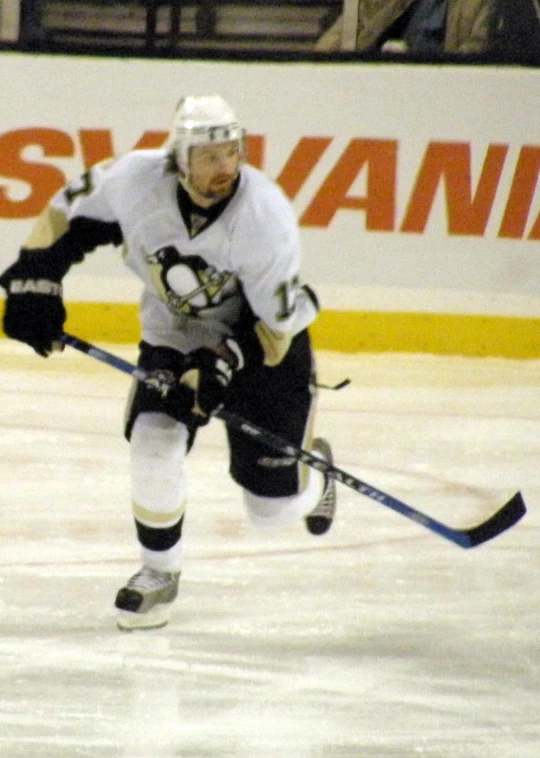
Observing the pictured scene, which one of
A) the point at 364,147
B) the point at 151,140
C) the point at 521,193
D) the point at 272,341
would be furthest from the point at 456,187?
the point at 272,341

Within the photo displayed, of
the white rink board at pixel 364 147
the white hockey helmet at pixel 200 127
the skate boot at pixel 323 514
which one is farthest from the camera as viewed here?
the white rink board at pixel 364 147

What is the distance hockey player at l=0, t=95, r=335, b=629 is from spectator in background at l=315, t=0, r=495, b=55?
2.16 meters

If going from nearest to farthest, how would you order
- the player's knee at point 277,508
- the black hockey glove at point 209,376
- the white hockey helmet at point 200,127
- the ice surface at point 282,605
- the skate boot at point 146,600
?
the ice surface at point 282,605, the white hockey helmet at point 200,127, the black hockey glove at point 209,376, the skate boot at point 146,600, the player's knee at point 277,508

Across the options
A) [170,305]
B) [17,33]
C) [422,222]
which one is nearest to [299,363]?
[170,305]

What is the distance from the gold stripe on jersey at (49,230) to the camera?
235 cm

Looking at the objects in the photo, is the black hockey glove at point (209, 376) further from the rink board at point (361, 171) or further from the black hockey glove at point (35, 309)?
the rink board at point (361, 171)

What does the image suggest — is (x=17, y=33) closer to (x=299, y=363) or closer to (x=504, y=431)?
(x=504, y=431)

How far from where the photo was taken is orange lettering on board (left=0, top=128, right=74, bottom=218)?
4410 millimetres

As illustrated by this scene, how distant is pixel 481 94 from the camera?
4.40m

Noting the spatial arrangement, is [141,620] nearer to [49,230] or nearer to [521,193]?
[49,230]

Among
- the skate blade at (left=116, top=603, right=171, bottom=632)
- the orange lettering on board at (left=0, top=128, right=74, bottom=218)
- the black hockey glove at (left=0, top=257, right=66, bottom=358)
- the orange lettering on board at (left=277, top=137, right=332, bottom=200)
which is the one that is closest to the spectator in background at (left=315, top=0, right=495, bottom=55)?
the orange lettering on board at (left=277, top=137, right=332, bottom=200)

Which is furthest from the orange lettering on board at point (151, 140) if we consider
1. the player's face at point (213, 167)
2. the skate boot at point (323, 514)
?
the player's face at point (213, 167)

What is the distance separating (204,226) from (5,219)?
2.34m

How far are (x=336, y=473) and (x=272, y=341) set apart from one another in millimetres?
320
